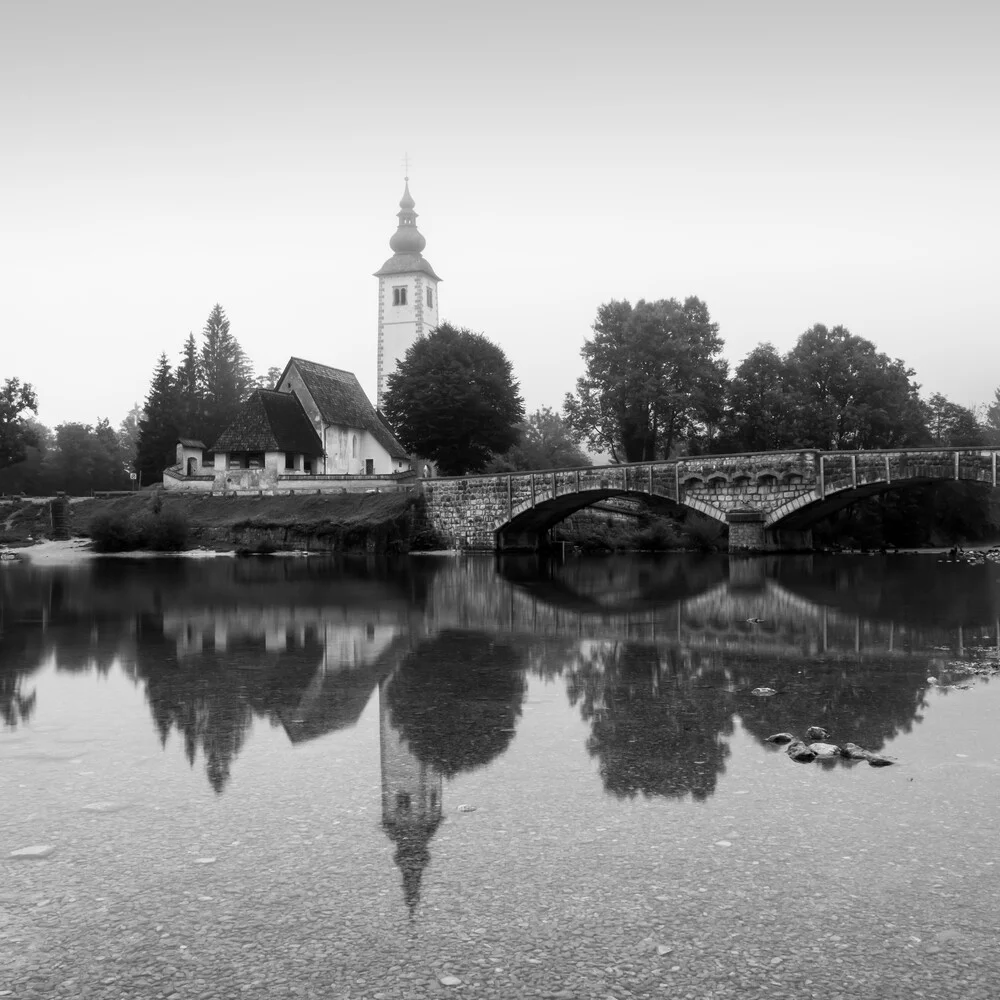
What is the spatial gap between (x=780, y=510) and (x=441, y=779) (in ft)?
140

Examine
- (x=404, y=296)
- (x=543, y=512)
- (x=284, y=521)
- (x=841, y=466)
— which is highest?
(x=404, y=296)

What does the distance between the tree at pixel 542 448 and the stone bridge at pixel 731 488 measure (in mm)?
26588

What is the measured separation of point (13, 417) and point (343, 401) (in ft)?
86.1

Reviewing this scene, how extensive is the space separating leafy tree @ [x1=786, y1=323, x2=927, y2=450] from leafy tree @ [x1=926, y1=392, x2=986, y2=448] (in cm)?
850

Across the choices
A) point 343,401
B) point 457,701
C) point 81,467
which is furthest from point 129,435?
point 457,701

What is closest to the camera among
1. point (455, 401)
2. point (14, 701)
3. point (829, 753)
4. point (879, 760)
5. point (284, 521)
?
point (879, 760)

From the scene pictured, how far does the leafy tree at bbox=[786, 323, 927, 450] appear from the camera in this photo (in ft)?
218

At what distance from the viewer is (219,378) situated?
342ft

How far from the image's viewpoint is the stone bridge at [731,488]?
4572 cm

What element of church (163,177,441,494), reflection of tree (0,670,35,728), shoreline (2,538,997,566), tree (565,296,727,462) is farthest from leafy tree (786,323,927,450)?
reflection of tree (0,670,35,728)

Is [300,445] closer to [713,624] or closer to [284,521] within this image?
[284,521]

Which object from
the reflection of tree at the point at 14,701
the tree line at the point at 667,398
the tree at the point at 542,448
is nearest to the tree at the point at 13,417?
the tree line at the point at 667,398

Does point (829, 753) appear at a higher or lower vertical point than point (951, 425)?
lower

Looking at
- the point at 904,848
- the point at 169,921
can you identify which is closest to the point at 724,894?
the point at 904,848
